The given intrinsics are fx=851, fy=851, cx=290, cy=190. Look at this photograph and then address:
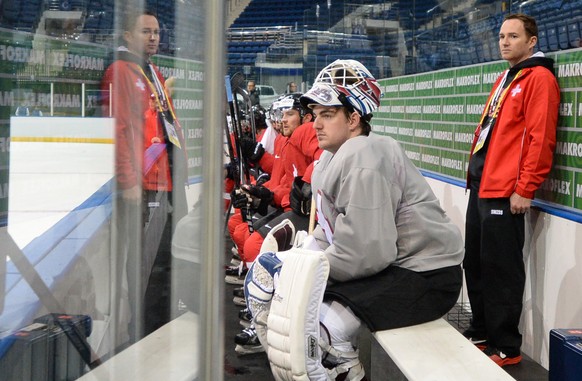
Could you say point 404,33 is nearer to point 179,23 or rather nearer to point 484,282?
point 484,282

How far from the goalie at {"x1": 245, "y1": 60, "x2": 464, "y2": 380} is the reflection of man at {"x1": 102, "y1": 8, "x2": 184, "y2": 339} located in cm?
149

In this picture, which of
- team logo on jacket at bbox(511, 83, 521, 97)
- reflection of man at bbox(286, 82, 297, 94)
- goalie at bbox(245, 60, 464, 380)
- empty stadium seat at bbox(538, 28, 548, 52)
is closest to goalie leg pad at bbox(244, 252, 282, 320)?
goalie at bbox(245, 60, 464, 380)

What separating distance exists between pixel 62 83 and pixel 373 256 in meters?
1.77

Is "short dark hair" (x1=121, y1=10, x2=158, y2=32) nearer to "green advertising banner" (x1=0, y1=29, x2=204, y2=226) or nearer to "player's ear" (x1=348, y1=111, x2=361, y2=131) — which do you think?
"green advertising banner" (x1=0, y1=29, x2=204, y2=226)

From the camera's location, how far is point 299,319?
92.0 inches

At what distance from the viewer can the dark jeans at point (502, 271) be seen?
361cm

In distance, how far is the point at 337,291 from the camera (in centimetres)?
254

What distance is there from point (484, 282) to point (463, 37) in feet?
5.88

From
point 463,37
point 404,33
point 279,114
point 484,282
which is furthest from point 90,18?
point 404,33

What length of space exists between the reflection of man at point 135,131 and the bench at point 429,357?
139cm

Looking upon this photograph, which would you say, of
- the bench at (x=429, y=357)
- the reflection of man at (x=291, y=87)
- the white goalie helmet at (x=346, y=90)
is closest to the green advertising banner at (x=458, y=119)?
the white goalie helmet at (x=346, y=90)

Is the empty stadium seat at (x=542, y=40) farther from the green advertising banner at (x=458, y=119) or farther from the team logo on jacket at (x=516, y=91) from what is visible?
the team logo on jacket at (x=516, y=91)

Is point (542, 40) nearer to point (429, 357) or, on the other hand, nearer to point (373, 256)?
point (373, 256)

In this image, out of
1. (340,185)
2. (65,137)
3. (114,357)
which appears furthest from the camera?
(340,185)
